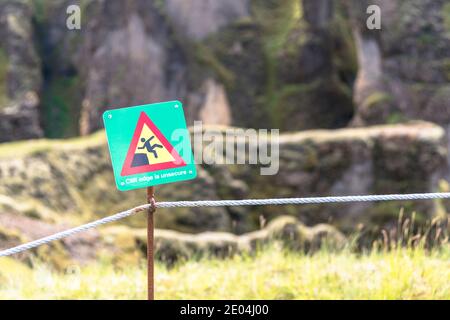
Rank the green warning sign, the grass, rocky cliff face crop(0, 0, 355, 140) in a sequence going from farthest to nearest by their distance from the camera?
rocky cliff face crop(0, 0, 355, 140) < the grass < the green warning sign

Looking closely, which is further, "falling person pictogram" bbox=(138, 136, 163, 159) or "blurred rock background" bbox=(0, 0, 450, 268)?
"blurred rock background" bbox=(0, 0, 450, 268)

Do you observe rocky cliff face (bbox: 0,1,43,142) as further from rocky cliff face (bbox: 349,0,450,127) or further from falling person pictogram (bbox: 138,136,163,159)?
falling person pictogram (bbox: 138,136,163,159)

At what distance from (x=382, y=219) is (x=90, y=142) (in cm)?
433

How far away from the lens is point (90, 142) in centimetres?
872

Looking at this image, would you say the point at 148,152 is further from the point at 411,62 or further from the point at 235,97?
the point at 235,97

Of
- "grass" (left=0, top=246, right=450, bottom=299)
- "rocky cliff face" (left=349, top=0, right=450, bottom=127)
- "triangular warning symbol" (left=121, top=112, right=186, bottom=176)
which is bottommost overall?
"grass" (left=0, top=246, right=450, bottom=299)

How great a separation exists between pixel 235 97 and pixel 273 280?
2301 centimetres

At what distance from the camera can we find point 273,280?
4.72 meters

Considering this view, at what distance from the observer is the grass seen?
171 inches

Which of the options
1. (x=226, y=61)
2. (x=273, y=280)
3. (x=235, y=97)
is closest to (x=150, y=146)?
(x=273, y=280)

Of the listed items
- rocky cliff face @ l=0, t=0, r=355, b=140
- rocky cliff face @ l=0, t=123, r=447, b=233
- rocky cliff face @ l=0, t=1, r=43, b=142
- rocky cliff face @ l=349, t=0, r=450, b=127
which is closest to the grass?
rocky cliff face @ l=0, t=123, r=447, b=233

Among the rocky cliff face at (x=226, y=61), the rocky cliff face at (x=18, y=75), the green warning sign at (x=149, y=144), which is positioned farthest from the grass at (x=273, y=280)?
the rocky cliff face at (x=18, y=75)

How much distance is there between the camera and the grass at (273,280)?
14.2 ft
